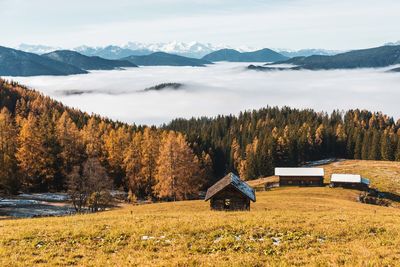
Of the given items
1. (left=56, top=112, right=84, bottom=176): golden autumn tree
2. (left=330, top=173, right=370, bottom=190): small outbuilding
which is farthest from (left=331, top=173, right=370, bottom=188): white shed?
(left=56, top=112, right=84, bottom=176): golden autumn tree

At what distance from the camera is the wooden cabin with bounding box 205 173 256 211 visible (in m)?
41.7

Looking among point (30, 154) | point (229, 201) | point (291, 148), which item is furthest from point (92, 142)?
point (291, 148)

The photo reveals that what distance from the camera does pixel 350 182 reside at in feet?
316

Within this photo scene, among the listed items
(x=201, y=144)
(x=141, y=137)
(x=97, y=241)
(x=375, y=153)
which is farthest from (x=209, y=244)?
(x=375, y=153)

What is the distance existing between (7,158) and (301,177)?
74.9m

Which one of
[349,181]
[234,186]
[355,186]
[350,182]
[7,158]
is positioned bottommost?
[355,186]

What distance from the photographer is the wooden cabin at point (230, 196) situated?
137ft

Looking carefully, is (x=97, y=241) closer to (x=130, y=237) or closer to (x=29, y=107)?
(x=130, y=237)

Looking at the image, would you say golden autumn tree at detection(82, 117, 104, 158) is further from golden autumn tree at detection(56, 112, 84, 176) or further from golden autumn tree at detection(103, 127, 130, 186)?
golden autumn tree at detection(56, 112, 84, 176)

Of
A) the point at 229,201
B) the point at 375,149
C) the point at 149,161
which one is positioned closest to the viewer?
the point at 229,201

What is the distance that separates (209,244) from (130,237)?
453 centimetres

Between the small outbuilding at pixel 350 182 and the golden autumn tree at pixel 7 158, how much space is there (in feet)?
256

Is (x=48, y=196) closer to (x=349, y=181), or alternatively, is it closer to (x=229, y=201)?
(x=229, y=201)

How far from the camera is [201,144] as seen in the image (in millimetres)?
152375
